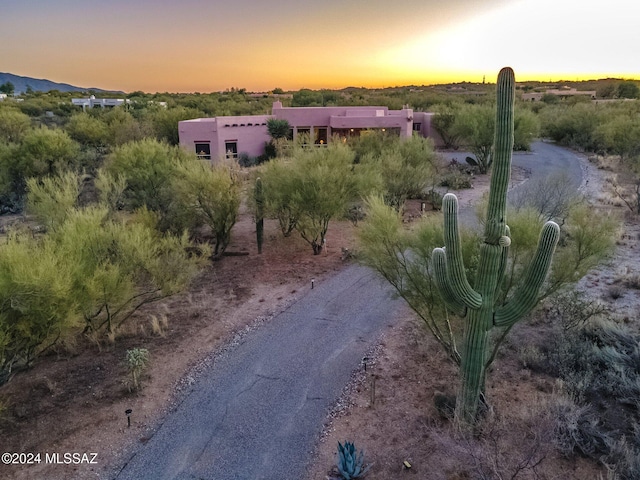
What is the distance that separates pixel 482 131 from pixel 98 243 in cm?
2642

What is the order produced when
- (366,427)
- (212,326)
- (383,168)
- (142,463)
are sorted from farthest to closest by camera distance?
1. (383,168)
2. (212,326)
3. (366,427)
4. (142,463)

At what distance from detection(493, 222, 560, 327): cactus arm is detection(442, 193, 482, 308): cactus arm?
27.7 inches

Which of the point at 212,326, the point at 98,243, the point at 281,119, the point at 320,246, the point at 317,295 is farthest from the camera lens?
the point at 281,119

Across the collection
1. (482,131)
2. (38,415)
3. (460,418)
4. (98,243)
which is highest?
(482,131)

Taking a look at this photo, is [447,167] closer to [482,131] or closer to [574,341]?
[482,131]

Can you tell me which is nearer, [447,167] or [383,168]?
[383,168]

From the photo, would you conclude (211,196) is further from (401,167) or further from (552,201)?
(552,201)

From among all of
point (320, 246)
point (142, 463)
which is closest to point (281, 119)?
point (320, 246)

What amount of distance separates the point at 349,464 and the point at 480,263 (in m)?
3.57

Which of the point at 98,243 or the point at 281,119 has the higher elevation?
the point at 281,119

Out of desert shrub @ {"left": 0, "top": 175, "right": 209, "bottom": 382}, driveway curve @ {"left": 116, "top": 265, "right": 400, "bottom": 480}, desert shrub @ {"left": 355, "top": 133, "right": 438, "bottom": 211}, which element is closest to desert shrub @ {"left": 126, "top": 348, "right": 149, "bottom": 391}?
driveway curve @ {"left": 116, "top": 265, "right": 400, "bottom": 480}

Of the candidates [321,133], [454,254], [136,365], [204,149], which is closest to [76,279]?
[136,365]

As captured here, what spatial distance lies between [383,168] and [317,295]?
925cm

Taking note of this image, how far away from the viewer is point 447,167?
Answer: 30922 mm
